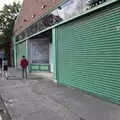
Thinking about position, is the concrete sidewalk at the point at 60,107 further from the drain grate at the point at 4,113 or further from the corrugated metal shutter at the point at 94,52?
the corrugated metal shutter at the point at 94,52

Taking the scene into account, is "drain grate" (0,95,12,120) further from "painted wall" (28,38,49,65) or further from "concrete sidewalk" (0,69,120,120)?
"painted wall" (28,38,49,65)

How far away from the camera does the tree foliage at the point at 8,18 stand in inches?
1837

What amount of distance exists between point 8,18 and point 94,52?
35.1 meters

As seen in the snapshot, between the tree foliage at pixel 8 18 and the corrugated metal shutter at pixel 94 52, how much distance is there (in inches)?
1158

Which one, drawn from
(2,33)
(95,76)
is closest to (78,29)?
(95,76)

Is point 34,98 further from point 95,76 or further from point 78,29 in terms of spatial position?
point 78,29

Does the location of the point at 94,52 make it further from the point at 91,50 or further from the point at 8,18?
the point at 8,18

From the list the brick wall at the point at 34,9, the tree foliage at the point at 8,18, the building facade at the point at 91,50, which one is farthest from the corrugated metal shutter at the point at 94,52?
the tree foliage at the point at 8,18

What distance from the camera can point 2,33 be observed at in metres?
48.2

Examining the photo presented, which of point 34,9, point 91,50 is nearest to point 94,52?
point 91,50

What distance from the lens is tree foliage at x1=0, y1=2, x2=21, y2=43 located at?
46656 mm

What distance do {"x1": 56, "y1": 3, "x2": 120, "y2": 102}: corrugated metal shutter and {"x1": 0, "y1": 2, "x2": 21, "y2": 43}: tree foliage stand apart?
29.4m

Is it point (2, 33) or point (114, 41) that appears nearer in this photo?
point (114, 41)

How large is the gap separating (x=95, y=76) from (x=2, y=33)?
36.0 meters
